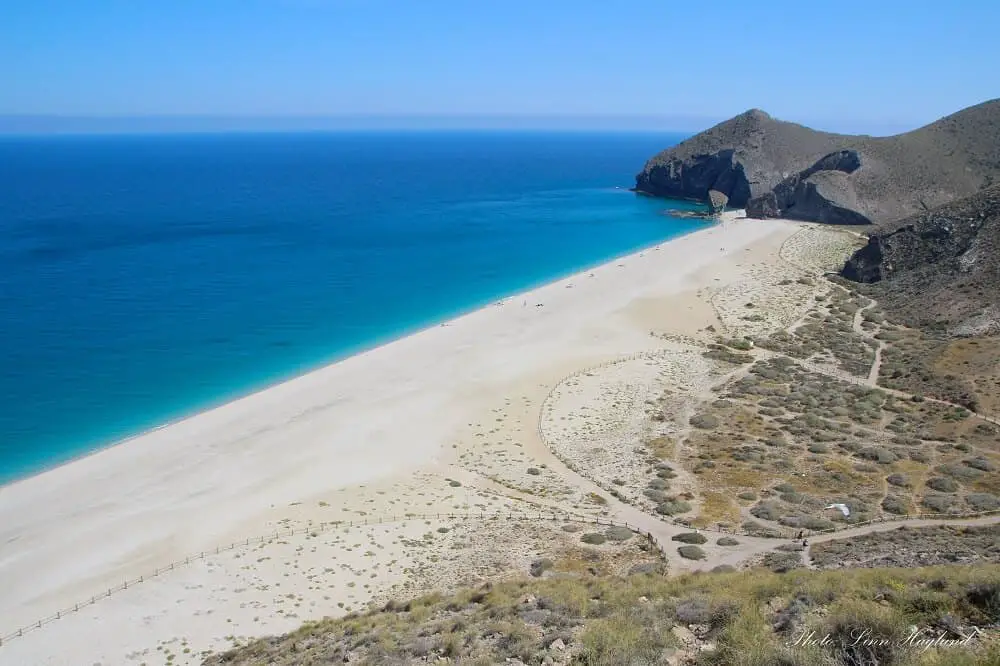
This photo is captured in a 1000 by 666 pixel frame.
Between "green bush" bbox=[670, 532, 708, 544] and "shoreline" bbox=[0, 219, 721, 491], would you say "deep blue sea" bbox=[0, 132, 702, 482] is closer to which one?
"shoreline" bbox=[0, 219, 721, 491]

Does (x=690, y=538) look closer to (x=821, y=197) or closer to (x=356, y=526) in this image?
(x=356, y=526)

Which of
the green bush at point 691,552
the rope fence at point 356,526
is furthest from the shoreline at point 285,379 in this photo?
the green bush at point 691,552

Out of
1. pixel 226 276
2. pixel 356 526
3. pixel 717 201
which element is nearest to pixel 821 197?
pixel 717 201

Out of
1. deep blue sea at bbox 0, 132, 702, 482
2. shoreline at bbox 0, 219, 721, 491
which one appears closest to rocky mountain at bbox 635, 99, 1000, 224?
deep blue sea at bbox 0, 132, 702, 482

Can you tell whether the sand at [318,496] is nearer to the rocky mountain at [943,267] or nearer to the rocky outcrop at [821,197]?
the rocky mountain at [943,267]

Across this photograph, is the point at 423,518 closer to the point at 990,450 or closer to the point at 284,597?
the point at 284,597

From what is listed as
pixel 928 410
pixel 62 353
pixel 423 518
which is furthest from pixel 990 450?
pixel 62 353
